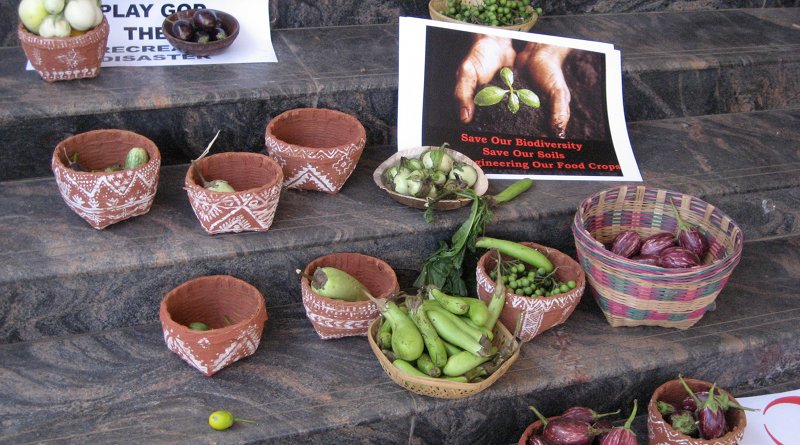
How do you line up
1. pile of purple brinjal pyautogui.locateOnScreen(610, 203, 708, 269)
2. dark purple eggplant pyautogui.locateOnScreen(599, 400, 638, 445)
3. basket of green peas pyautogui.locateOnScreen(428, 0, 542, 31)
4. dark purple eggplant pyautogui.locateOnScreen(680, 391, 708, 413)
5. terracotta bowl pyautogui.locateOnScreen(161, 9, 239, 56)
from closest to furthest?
dark purple eggplant pyautogui.locateOnScreen(599, 400, 638, 445)
dark purple eggplant pyautogui.locateOnScreen(680, 391, 708, 413)
pile of purple brinjal pyautogui.locateOnScreen(610, 203, 708, 269)
terracotta bowl pyautogui.locateOnScreen(161, 9, 239, 56)
basket of green peas pyautogui.locateOnScreen(428, 0, 542, 31)

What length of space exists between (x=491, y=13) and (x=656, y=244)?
0.73m

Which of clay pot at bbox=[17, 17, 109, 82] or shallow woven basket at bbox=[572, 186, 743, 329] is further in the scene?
clay pot at bbox=[17, 17, 109, 82]

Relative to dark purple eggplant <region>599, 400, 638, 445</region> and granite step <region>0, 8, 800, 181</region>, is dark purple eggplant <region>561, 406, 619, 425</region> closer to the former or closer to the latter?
dark purple eggplant <region>599, 400, 638, 445</region>

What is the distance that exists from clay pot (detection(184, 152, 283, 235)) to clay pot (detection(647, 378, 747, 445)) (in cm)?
86

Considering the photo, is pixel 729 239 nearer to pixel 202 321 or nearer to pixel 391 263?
pixel 391 263

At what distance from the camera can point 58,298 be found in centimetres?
178

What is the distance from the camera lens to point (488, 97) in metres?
2.16

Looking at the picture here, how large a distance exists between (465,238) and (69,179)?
0.80 meters

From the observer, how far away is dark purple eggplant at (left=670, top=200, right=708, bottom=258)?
6.27ft

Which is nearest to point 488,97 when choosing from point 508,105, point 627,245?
point 508,105

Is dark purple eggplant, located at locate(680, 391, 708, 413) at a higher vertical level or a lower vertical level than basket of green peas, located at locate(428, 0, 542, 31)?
lower

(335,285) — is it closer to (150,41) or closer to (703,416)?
(703,416)

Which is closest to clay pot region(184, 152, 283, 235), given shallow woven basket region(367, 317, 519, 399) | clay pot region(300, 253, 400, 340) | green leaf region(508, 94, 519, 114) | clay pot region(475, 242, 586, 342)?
clay pot region(300, 253, 400, 340)

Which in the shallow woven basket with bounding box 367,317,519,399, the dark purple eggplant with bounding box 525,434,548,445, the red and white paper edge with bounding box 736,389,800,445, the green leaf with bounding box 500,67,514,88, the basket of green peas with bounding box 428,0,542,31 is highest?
the basket of green peas with bounding box 428,0,542,31
